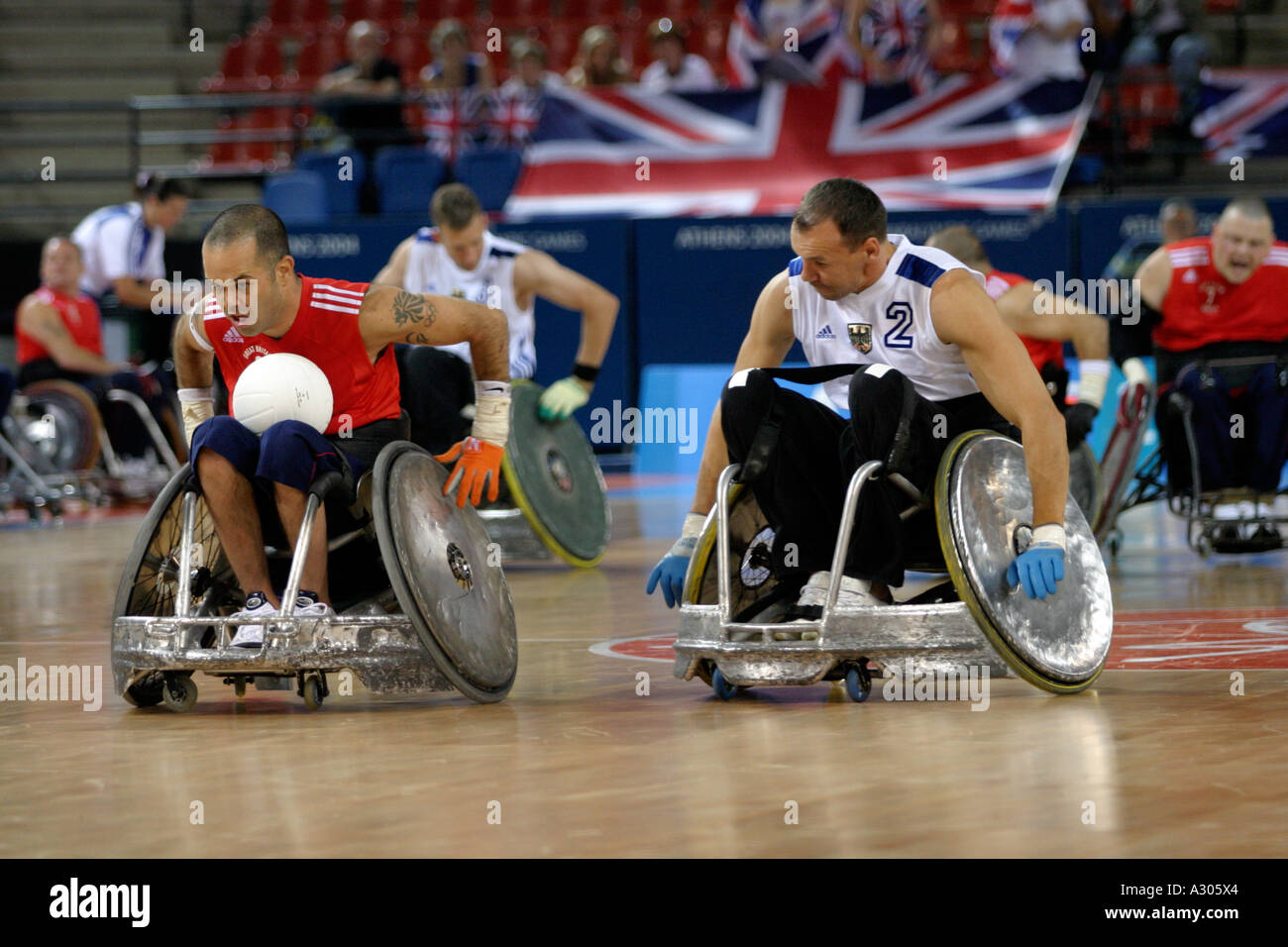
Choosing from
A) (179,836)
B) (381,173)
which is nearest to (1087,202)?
(381,173)

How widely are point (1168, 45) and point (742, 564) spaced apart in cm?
1190

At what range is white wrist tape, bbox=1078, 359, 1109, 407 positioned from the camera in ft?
29.0

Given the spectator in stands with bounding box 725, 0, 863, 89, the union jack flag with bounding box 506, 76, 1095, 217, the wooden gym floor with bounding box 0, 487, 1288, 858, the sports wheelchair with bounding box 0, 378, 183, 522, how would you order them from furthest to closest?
the spectator in stands with bounding box 725, 0, 863, 89 < the union jack flag with bounding box 506, 76, 1095, 217 < the sports wheelchair with bounding box 0, 378, 183, 522 < the wooden gym floor with bounding box 0, 487, 1288, 858

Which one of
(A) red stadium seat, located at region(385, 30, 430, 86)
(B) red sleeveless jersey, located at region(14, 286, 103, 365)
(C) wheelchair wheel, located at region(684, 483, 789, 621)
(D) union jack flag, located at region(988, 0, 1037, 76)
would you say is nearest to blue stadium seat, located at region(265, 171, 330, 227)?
(A) red stadium seat, located at region(385, 30, 430, 86)

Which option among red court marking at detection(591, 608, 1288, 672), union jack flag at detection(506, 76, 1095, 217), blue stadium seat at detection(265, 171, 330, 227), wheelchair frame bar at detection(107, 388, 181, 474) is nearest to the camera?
red court marking at detection(591, 608, 1288, 672)

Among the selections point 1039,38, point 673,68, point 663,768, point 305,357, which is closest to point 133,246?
point 673,68

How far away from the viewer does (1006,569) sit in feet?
17.1

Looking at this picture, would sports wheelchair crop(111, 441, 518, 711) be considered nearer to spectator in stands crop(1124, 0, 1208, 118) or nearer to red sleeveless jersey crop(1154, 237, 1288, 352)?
red sleeveless jersey crop(1154, 237, 1288, 352)

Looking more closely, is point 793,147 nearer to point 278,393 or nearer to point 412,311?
point 412,311

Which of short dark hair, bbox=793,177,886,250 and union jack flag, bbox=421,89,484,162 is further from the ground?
union jack flag, bbox=421,89,484,162

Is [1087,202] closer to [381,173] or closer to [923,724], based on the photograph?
[381,173]

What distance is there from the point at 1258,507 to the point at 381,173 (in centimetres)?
909

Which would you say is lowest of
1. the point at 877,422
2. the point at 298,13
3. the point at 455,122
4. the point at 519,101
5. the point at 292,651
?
the point at 292,651

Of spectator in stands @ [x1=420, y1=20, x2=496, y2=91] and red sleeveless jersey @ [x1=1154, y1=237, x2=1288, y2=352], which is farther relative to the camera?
spectator in stands @ [x1=420, y1=20, x2=496, y2=91]
